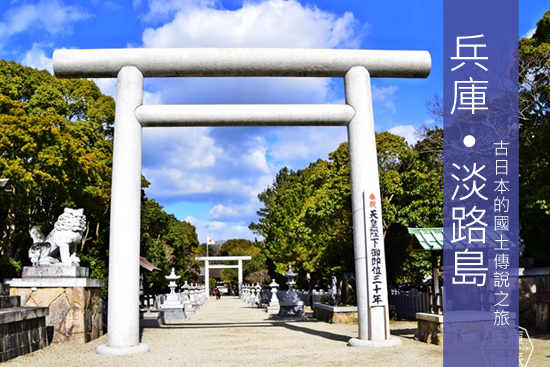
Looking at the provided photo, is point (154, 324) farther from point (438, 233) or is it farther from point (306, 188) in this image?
point (306, 188)

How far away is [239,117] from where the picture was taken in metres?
10.0

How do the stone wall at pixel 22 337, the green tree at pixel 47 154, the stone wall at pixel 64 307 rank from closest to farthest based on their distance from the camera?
the stone wall at pixel 22 337 < the stone wall at pixel 64 307 < the green tree at pixel 47 154

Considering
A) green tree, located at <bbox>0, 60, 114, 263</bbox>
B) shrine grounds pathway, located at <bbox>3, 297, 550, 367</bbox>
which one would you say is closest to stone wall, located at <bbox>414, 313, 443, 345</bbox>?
shrine grounds pathway, located at <bbox>3, 297, 550, 367</bbox>

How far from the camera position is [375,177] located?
32.1ft

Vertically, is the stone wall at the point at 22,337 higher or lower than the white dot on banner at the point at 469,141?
lower

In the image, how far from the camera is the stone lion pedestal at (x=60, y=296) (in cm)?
1059

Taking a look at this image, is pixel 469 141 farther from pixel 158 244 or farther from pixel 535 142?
pixel 158 244

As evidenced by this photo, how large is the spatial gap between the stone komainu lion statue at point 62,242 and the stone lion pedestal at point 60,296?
9.2 inches

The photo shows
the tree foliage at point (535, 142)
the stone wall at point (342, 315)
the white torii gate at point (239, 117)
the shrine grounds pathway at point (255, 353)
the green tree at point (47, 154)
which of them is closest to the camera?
the shrine grounds pathway at point (255, 353)

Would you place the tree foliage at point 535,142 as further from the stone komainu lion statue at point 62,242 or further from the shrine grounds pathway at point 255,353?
the stone komainu lion statue at point 62,242

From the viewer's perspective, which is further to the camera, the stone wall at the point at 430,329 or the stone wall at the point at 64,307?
the stone wall at the point at 64,307

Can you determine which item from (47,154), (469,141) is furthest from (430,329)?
(47,154)

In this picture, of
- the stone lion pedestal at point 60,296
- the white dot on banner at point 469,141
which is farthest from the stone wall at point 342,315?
the stone lion pedestal at point 60,296

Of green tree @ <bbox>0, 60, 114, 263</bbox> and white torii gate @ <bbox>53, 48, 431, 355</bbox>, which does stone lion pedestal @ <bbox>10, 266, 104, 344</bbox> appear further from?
green tree @ <bbox>0, 60, 114, 263</bbox>
